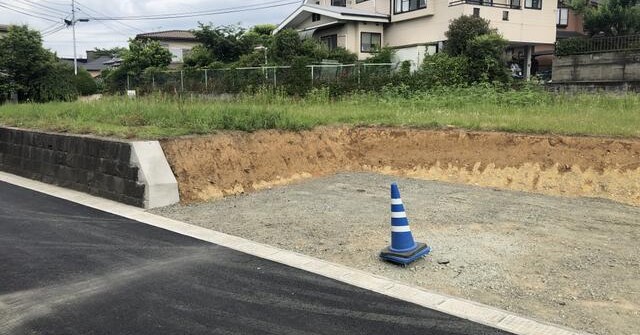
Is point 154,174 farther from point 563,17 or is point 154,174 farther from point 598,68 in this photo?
point 563,17

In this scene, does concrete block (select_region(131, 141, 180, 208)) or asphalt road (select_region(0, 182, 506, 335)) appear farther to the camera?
concrete block (select_region(131, 141, 180, 208))

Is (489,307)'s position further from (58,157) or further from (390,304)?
(58,157)

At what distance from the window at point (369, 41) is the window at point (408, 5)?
2.00 m

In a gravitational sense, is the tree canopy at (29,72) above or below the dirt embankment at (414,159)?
above

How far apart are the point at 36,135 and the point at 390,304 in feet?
29.9

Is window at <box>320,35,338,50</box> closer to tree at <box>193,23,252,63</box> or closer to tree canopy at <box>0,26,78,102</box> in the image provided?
tree at <box>193,23,252,63</box>

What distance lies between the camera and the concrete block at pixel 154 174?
8.13 metres

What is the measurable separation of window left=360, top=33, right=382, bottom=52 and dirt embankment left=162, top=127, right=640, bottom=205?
67.4 feet

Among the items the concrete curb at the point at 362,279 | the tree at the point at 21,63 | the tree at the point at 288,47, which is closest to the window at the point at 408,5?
the tree at the point at 288,47

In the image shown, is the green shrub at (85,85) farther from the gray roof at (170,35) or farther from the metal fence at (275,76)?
the gray roof at (170,35)

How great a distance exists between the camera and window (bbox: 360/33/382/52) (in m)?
32.5

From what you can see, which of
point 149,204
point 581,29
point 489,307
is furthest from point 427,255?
point 581,29

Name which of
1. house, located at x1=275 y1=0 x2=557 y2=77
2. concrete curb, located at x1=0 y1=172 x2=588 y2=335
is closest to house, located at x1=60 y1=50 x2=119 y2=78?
house, located at x1=275 y1=0 x2=557 y2=77

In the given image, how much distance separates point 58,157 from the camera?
10.0 m
